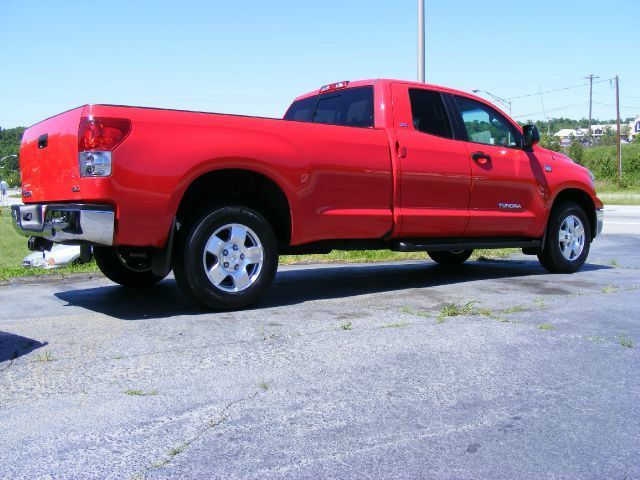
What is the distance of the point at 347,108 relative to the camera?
684 centimetres

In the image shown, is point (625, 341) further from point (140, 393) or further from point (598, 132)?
point (598, 132)

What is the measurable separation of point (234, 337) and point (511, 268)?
513 cm

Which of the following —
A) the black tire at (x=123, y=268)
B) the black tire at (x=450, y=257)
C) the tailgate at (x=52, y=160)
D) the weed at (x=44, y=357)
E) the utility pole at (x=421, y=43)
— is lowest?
the weed at (x=44, y=357)

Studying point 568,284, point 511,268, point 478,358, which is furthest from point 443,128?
point 478,358

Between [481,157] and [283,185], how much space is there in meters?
2.52

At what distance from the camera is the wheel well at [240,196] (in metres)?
5.31

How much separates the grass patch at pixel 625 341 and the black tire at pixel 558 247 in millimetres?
3297

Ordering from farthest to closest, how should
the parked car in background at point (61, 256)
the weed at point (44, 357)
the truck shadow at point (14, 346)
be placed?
the parked car in background at point (61, 256) < the truck shadow at point (14, 346) < the weed at point (44, 357)

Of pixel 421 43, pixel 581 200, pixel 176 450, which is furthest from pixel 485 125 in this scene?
pixel 421 43

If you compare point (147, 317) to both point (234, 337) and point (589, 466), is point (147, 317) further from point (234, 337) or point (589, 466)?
point (589, 466)

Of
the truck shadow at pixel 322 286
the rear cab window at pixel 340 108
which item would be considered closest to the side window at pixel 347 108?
the rear cab window at pixel 340 108

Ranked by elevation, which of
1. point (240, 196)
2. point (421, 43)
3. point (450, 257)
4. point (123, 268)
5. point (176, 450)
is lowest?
point (176, 450)

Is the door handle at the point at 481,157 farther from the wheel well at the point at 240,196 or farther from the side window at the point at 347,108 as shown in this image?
the wheel well at the point at 240,196

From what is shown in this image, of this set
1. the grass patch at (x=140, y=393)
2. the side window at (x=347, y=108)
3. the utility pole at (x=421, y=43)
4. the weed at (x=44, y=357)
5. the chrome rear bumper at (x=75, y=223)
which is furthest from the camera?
the utility pole at (x=421, y=43)
